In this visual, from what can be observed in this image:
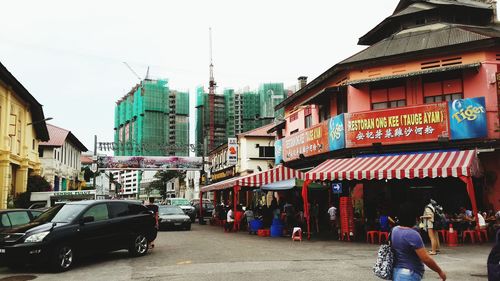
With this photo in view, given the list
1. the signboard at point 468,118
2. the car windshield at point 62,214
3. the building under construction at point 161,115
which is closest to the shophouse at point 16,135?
the car windshield at point 62,214

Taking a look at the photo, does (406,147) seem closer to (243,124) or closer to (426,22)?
(426,22)

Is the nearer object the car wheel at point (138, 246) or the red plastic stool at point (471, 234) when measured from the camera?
the car wheel at point (138, 246)

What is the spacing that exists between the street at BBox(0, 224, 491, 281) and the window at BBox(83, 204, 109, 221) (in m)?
1.18

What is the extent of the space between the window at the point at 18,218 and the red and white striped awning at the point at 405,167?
403 inches

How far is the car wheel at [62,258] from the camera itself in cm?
1101

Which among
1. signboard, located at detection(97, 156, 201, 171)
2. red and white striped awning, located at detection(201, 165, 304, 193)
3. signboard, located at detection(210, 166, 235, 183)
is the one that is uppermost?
signboard, located at detection(97, 156, 201, 171)

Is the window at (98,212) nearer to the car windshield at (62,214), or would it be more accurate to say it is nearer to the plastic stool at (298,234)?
the car windshield at (62,214)

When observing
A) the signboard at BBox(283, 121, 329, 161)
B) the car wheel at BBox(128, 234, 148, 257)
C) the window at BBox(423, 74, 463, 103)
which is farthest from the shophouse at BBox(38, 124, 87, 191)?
the window at BBox(423, 74, 463, 103)

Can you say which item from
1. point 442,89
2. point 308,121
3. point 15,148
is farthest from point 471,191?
point 15,148

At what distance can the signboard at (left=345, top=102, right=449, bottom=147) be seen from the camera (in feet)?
64.7

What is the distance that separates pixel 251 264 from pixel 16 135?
22.0 m

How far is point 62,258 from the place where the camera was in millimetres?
11219

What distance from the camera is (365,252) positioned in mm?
14555

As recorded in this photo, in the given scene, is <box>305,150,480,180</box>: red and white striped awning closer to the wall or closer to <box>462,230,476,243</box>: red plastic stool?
<box>462,230,476,243</box>: red plastic stool
